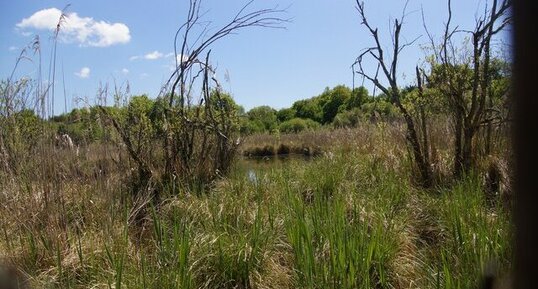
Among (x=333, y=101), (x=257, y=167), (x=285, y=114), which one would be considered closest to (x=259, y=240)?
(x=257, y=167)

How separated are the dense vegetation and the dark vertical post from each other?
0.06 meters

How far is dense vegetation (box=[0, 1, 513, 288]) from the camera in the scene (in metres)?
2.85

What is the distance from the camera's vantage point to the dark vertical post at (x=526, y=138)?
360 millimetres

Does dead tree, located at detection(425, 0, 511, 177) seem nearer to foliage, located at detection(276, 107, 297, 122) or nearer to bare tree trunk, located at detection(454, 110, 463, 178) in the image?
bare tree trunk, located at detection(454, 110, 463, 178)

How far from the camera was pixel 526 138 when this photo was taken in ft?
1.21

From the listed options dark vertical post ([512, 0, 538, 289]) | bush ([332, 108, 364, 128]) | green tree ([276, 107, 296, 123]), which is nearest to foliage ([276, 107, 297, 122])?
green tree ([276, 107, 296, 123])

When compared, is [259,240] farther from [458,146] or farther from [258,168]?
[258,168]

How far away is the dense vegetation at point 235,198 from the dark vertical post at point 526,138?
59mm

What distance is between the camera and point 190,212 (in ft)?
14.4

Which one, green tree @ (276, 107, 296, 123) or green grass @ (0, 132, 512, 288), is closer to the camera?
green grass @ (0, 132, 512, 288)

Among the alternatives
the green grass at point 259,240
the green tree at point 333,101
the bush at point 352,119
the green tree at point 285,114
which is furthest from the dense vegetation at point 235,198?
the green tree at point 285,114

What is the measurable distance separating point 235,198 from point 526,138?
4.22 meters

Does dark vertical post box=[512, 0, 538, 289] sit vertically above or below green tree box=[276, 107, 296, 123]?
below

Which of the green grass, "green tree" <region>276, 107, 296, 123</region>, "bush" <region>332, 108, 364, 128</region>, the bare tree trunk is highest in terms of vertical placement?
"green tree" <region>276, 107, 296, 123</region>
